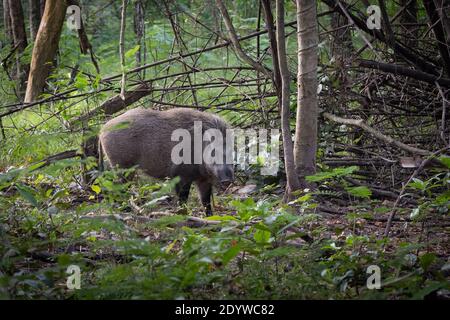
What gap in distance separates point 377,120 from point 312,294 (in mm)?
3469

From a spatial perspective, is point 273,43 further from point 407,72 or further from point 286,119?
point 407,72

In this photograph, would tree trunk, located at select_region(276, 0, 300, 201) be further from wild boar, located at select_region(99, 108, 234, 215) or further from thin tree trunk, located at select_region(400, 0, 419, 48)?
thin tree trunk, located at select_region(400, 0, 419, 48)

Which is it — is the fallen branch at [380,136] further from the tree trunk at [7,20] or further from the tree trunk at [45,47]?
the tree trunk at [7,20]

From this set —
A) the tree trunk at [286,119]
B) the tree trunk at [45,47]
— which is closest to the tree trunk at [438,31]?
the tree trunk at [286,119]

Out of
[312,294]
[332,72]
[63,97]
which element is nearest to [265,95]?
[332,72]

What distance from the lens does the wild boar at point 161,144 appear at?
6223 mm

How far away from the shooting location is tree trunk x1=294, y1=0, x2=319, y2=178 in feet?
16.1

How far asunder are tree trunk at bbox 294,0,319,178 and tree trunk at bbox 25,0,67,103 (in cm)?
376

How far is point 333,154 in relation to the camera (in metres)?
6.44

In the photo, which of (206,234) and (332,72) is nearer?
(206,234)

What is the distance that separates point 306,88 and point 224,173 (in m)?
1.22

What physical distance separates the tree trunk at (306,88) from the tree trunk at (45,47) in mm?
3762

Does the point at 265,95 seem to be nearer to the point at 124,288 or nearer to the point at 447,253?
the point at 447,253
